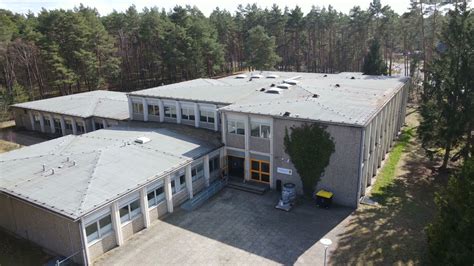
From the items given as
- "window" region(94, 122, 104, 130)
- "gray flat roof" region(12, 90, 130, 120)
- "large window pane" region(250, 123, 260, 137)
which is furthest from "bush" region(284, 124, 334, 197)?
"window" region(94, 122, 104, 130)

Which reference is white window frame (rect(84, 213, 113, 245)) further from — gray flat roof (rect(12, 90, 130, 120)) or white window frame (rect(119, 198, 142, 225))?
gray flat roof (rect(12, 90, 130, 120))

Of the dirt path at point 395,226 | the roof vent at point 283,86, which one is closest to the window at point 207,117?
the roof vent at point 283,86

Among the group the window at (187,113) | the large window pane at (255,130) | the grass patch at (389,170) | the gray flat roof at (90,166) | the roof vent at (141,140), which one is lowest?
the grass patch at (389,170)

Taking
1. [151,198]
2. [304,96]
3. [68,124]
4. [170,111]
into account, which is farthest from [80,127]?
[304,96]

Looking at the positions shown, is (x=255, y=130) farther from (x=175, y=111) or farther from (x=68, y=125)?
(x=68, y=125)

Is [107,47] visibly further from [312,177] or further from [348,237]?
[348,237]

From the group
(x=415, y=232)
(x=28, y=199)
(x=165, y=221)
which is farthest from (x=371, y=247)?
(x=28, y=199)

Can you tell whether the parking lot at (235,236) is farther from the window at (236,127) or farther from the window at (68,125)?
the window at (68,125)
